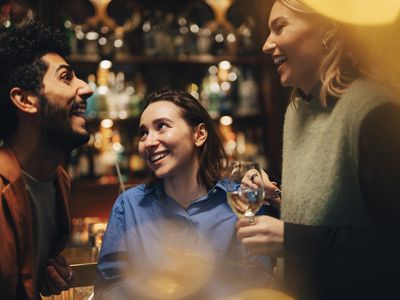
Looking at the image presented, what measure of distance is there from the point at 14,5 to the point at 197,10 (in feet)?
7.28

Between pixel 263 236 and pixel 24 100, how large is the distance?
0.96m

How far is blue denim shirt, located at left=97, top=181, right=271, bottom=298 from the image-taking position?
154 cm

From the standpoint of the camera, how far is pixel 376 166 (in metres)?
0.99

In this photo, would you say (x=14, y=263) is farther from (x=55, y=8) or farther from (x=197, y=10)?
(x=197, y=10)

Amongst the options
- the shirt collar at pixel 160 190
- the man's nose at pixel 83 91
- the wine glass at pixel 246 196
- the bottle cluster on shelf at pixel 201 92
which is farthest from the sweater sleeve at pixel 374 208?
the bottle cluster on shelf at pixel 201 92

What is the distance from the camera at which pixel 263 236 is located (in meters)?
1.04

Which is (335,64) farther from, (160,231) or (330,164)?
(160,231)

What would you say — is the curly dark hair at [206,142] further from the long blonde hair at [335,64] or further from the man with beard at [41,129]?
the long blonde hair at [335,64]

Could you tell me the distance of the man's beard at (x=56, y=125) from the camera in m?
1.56

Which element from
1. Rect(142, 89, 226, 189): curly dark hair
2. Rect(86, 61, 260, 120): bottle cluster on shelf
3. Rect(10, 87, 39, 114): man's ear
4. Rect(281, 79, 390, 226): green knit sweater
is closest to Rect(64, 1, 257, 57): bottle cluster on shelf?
Rect(86, 61, 260, 120): bottle cluster on shelf

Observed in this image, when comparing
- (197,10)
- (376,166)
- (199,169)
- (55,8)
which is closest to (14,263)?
(199,169)

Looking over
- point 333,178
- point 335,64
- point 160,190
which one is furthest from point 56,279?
point 335,64

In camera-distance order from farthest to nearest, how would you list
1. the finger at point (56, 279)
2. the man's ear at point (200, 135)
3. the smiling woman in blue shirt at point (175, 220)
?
the man's ear at point (200, 135)
the finger at point (56, 279)
the smiling woman in blue shirt at point (175, 220)

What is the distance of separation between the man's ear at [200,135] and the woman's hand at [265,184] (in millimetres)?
380
